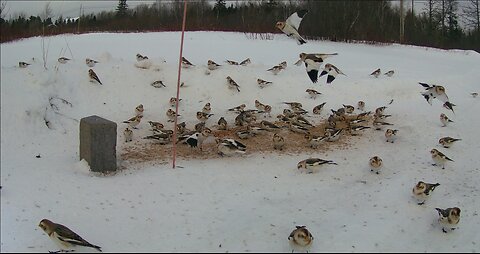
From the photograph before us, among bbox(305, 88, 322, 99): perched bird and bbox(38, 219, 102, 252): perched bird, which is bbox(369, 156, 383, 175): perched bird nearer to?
bbox(305, 88, 322, 99): perched bird

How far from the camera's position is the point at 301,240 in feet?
17.5

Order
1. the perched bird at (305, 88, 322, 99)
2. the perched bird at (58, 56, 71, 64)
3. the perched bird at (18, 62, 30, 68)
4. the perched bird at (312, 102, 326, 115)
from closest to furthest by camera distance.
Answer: the perched bird at (18, 62, 30, 68) < the perched bird at (312, 102, 326, 115) < the perched bird at (58, 56, 71, 64) < the perched bird at (305, 88, 322, 99)

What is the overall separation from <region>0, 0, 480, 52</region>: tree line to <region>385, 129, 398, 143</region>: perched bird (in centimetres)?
725

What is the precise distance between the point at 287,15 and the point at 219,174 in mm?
24971

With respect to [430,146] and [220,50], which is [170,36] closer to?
[220,50]

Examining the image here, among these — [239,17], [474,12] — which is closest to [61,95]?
[239,17]

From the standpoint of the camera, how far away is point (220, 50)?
16.4 metres

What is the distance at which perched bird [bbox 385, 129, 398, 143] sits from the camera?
9844 millimetres

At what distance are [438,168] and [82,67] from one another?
8.13 metres

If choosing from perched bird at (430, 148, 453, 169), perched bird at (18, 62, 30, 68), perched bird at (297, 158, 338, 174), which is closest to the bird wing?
perched bird at (297, 158, 338, 174)

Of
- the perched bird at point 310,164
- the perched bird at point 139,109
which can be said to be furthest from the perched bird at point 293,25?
the perched bird at point 139,109

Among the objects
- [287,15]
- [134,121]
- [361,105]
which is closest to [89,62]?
[134,121]

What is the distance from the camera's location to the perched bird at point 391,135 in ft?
32.3

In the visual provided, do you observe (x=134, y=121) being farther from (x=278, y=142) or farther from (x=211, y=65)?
(x=211, y=65)
